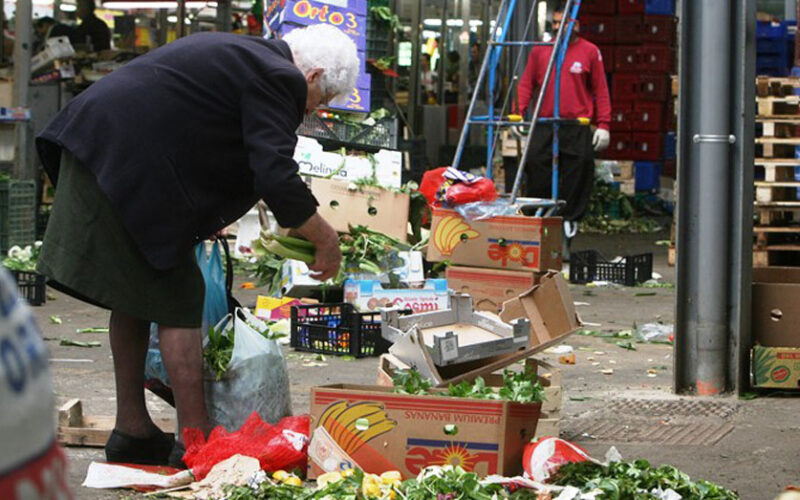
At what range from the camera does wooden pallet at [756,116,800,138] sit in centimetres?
935

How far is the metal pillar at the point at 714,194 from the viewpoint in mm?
6098

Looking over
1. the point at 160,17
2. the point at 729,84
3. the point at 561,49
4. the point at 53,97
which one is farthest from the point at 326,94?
the point at 160,17

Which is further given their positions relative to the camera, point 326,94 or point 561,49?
point 561,49

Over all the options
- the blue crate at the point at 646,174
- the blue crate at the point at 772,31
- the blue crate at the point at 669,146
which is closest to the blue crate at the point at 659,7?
the blue crate at the point at 669,146

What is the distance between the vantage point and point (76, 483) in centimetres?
446

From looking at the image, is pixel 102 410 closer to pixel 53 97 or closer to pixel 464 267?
pixel 464 267

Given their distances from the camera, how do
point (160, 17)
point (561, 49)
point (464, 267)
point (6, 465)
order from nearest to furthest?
point (6, 465) → point (464, 267) → point (561, 49) → point (160, 17)

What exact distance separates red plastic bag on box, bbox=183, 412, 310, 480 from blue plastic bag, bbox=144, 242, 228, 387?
43 cm

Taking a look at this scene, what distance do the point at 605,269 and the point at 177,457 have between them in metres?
6.75

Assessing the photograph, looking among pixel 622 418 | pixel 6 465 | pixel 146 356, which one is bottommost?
pixel 622 418

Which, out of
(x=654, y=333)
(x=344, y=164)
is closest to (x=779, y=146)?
(x=654, y=333)

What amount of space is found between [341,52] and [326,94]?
167 mm

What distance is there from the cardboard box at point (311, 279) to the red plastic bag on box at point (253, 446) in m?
3.71

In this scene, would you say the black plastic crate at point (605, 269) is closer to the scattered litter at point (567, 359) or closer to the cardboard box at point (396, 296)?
the cardboard box at point (396, 296)
